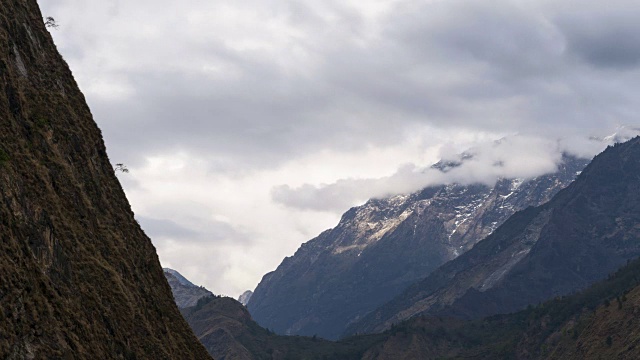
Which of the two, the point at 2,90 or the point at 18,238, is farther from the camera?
the point at 2,90

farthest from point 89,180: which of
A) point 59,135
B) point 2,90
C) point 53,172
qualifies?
point 2,90

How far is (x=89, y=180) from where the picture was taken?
67500 millimetres

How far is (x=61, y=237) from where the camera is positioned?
174 feet

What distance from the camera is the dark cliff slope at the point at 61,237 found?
43844 millimetres

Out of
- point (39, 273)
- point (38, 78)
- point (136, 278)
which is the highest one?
point (38, 78)

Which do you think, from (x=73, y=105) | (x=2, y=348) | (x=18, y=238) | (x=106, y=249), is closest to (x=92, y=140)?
(x=73, y=105)

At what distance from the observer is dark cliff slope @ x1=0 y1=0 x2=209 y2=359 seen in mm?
43844

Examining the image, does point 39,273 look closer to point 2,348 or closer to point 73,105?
point 2,348

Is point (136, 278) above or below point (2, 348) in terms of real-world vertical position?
above

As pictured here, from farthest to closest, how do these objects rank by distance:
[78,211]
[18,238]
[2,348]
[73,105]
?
[73,105] < [78,211] < [18,238] < [2,348]

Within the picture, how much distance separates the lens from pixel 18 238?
45719mm

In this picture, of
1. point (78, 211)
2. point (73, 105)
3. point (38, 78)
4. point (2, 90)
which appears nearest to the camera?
point (2, 90)

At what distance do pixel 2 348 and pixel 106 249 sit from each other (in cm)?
2450

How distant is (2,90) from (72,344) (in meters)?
17.8
